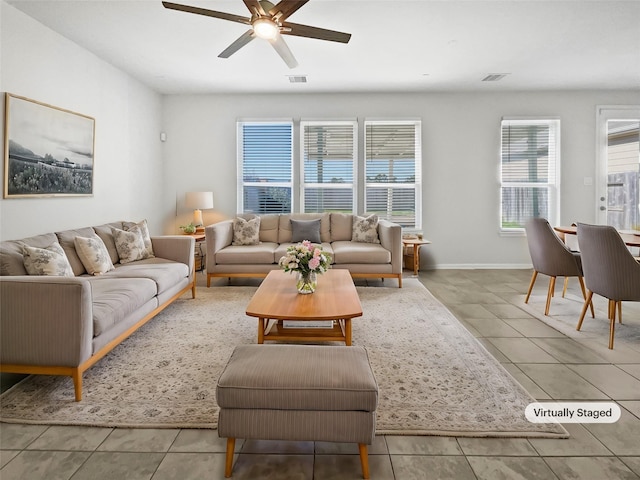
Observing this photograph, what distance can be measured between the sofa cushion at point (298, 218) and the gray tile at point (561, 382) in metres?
3.38

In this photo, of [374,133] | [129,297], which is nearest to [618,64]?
[374,133]

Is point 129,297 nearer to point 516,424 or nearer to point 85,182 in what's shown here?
point 85,182

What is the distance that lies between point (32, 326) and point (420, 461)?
6.97 feet

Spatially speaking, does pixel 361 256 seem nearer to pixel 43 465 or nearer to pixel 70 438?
pixel 70 438

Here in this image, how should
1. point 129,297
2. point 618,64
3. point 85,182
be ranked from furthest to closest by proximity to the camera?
point 618,64 < point 85,182 < point 129,297

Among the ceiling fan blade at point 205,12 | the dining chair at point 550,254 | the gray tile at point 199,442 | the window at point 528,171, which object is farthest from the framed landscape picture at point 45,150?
the window at point 528,171

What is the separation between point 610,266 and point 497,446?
1906 mm

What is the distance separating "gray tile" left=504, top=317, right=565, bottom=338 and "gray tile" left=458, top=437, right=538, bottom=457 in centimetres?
160

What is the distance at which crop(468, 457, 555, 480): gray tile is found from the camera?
1.60 meters

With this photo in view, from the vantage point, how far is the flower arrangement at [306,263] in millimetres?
3086

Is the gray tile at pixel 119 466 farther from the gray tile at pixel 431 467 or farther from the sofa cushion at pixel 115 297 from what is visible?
the gray tile at pixel 431 467

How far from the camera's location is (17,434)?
1894 millimetres

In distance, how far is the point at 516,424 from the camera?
76.9 inches

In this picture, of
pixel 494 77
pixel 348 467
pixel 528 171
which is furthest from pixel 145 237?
pixel 528 171
